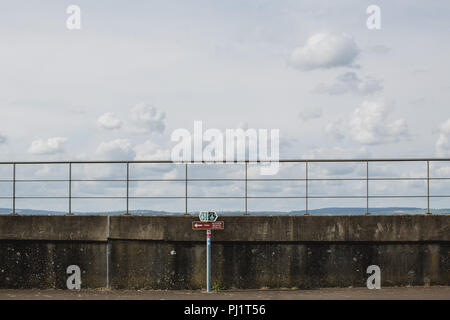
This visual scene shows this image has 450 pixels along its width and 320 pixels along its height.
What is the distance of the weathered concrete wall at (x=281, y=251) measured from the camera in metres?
15.0

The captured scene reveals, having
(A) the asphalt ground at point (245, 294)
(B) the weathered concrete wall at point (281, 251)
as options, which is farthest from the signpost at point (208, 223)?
(A) the asphalt ground at point (245, 294)

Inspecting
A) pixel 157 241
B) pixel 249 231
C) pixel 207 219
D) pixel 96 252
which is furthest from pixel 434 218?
pixel 96 252

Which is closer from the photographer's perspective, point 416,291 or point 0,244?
point 416,291

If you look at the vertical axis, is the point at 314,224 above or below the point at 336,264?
above

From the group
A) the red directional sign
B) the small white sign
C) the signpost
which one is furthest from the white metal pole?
the small white sign

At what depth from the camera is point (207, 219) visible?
582 inches

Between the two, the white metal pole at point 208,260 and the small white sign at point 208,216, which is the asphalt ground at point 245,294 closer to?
the white metal pole at point 208,260

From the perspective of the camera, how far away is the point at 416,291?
14.4m

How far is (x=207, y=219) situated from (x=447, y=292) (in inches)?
234

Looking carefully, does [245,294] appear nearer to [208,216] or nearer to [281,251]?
[281,251]

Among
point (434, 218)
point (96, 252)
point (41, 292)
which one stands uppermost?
point (434, 218)

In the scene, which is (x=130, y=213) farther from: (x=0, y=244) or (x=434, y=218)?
(x=434, y=218)

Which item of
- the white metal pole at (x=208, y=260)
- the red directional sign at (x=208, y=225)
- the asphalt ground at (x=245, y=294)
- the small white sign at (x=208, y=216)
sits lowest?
the asphalt ground at (x=245, y=294)

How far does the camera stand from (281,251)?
15062 mm
